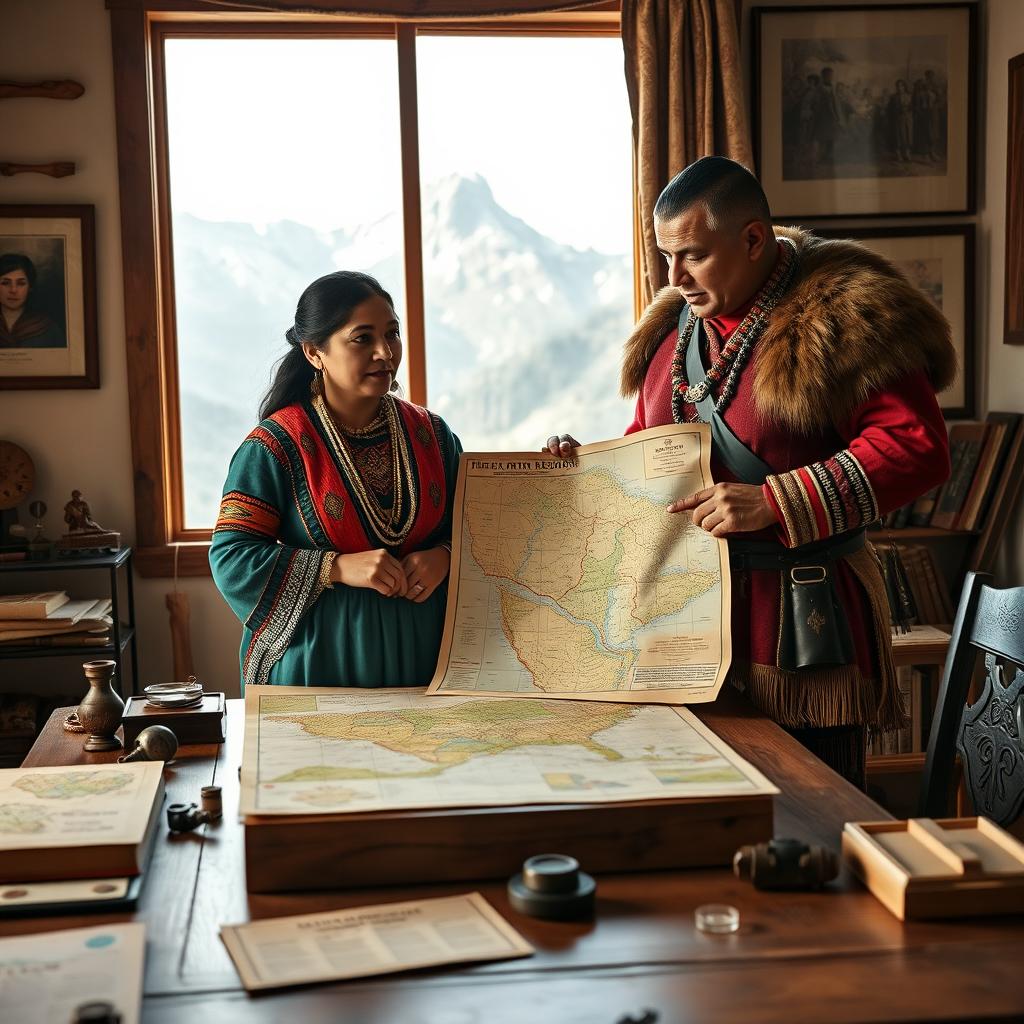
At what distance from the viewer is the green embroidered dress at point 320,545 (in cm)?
194

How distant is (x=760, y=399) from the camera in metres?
1.82

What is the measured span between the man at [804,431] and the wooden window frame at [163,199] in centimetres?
212

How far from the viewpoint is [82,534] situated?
3514 mm

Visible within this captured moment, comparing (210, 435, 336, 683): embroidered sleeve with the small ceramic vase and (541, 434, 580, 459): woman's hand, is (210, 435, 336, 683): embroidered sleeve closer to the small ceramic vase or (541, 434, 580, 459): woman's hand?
the small ceramic vase

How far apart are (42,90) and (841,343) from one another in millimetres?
2810

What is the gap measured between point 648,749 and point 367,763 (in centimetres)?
34

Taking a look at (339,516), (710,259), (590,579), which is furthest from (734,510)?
(339,516)

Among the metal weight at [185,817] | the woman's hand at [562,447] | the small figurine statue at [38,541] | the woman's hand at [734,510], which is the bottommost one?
the metal weight at [185,817]

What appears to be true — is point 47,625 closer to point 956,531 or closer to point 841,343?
point 841,343

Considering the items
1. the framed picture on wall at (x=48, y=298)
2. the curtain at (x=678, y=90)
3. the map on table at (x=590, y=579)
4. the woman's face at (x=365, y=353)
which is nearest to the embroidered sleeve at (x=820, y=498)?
the map on table at (x=590, y=579)

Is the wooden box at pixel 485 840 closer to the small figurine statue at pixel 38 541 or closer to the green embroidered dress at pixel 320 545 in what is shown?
the green embroidered dress at pixel 320 545

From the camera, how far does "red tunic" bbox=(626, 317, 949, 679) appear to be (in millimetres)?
1732

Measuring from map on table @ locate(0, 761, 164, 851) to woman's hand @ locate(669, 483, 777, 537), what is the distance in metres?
0.86

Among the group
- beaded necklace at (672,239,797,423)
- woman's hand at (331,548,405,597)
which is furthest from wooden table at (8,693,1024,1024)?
beaded necklace at (672,239,797,423)
